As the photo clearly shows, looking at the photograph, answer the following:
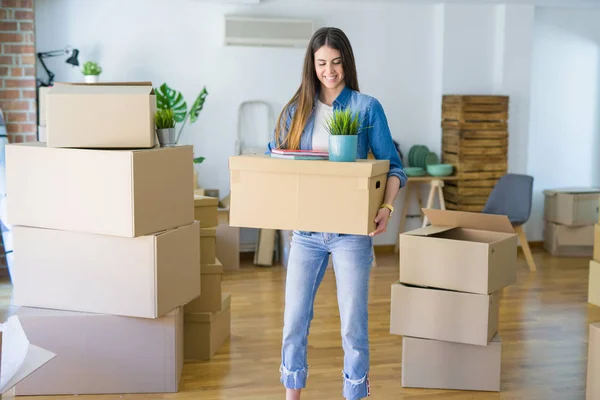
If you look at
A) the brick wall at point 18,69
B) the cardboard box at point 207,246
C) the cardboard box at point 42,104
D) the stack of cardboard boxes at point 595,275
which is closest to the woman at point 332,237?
the cardboard box at point 207,246

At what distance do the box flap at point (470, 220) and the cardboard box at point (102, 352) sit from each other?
45.9 inches

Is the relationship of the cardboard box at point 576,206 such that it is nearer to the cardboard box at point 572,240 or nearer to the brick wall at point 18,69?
the cardboard box at point 572,240

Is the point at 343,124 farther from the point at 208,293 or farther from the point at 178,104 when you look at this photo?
the point at 178,104

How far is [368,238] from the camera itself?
7.97 feet

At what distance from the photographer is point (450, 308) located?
121 inches

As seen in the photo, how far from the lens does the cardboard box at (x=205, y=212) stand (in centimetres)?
364

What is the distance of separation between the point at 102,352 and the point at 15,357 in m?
1.40

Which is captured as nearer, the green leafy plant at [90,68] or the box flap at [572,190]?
the green leafy plant at [90,68]

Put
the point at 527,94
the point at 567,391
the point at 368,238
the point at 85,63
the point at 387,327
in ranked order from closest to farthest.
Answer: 1. the point at 368,238
2. the point at 567,391
3. the point at 387,327
4. the point at 85,63
5. the point at 527,94

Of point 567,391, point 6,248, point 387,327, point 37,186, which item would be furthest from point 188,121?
point 567,391

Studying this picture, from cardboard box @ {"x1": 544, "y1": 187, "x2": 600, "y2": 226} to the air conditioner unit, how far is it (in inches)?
93.9

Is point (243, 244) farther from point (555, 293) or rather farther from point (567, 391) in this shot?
point (567, 391)

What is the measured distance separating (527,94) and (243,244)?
2613mm

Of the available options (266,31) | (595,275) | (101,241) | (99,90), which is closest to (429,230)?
(101,241)
